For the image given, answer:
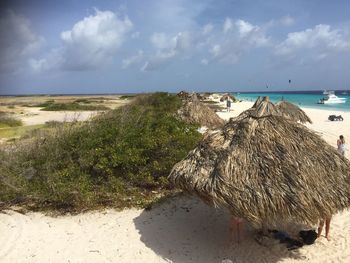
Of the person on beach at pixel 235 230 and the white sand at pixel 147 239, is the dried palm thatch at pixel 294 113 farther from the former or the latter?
the person on beach at pixel 235 230

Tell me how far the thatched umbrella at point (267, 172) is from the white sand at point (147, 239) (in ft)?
2.92

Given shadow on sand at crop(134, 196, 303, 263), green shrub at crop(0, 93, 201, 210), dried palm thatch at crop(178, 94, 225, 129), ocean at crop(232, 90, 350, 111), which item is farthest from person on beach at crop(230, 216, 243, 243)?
ocean at crop(232, 90, 350, 111)

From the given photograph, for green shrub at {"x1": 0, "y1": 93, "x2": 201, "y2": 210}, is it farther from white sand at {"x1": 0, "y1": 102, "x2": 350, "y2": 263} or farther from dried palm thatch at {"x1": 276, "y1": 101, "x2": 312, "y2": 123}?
dried palm thatch at {"x1": 276, "y1": 101, "x2": 312, "y2": 123}

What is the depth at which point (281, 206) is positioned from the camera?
5387 millimetres

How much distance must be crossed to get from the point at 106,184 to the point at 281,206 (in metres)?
4.54

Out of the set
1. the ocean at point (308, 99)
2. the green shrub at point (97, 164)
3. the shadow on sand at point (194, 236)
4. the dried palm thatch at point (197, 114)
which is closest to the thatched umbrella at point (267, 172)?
the shadow on sand at point (194, 236)

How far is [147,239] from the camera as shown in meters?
6.78

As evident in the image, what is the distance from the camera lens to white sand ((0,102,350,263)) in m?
6.21

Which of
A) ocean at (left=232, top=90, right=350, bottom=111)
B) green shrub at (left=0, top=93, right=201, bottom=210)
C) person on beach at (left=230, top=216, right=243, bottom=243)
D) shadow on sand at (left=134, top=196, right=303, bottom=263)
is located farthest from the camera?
ocean at (left=232, top=90, right=350, bottom=111)

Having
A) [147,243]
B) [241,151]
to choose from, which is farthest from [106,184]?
[241,151]

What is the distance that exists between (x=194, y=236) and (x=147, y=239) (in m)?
0.87

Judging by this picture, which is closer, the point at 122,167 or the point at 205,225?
the point at 205,225

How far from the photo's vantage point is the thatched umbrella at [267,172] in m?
5.40

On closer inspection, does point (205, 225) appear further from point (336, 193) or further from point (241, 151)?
point (336, 193)
